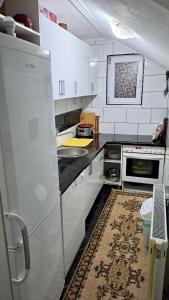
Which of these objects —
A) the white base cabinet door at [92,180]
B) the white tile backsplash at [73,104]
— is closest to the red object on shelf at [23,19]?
the white base cabinet door at [92,180]

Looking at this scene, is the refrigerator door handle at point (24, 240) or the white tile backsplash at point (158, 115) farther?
the white tile backsplash at point (158, 115)

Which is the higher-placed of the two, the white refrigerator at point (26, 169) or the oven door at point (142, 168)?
the white refrigerator at point (26, 169)

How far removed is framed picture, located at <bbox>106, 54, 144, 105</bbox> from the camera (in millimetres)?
3217

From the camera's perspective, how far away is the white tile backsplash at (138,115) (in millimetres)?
3346

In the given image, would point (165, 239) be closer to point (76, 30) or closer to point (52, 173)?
point (52, 173)

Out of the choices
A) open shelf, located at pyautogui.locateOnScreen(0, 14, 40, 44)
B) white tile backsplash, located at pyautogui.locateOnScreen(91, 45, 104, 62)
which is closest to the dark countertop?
open shelf, located at pyautogui.locateOnScreen(0, 14, 40, 44)

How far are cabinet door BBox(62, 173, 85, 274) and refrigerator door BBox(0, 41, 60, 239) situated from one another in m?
0.39

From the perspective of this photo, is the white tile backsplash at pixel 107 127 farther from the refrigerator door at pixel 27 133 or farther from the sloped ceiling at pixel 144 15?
the refrigerator door at pixel 27 133

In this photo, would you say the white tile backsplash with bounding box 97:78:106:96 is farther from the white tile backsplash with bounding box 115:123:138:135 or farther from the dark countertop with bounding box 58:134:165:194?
the dark countertop with bounding box 58:134:165:194

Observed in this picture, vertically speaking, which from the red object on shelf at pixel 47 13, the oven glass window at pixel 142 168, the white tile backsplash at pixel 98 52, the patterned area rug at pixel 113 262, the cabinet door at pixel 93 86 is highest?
the white tile backsplash at pixel 98 52

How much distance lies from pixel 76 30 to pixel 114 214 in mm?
2344

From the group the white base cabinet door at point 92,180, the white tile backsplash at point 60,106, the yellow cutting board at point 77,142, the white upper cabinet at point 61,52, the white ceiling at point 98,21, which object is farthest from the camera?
the yellow cutting board at point 77,142

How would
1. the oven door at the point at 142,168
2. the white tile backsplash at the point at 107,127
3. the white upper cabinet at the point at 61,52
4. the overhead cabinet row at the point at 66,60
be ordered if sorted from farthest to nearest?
the white tile backsplash at the point at 107,127 < the oven door at the point at 142,168 < the overhead cabinet row at the point at 66,60 < the white upper cabinet at the point at 61,52

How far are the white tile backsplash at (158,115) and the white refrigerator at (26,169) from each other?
7.86 feet
